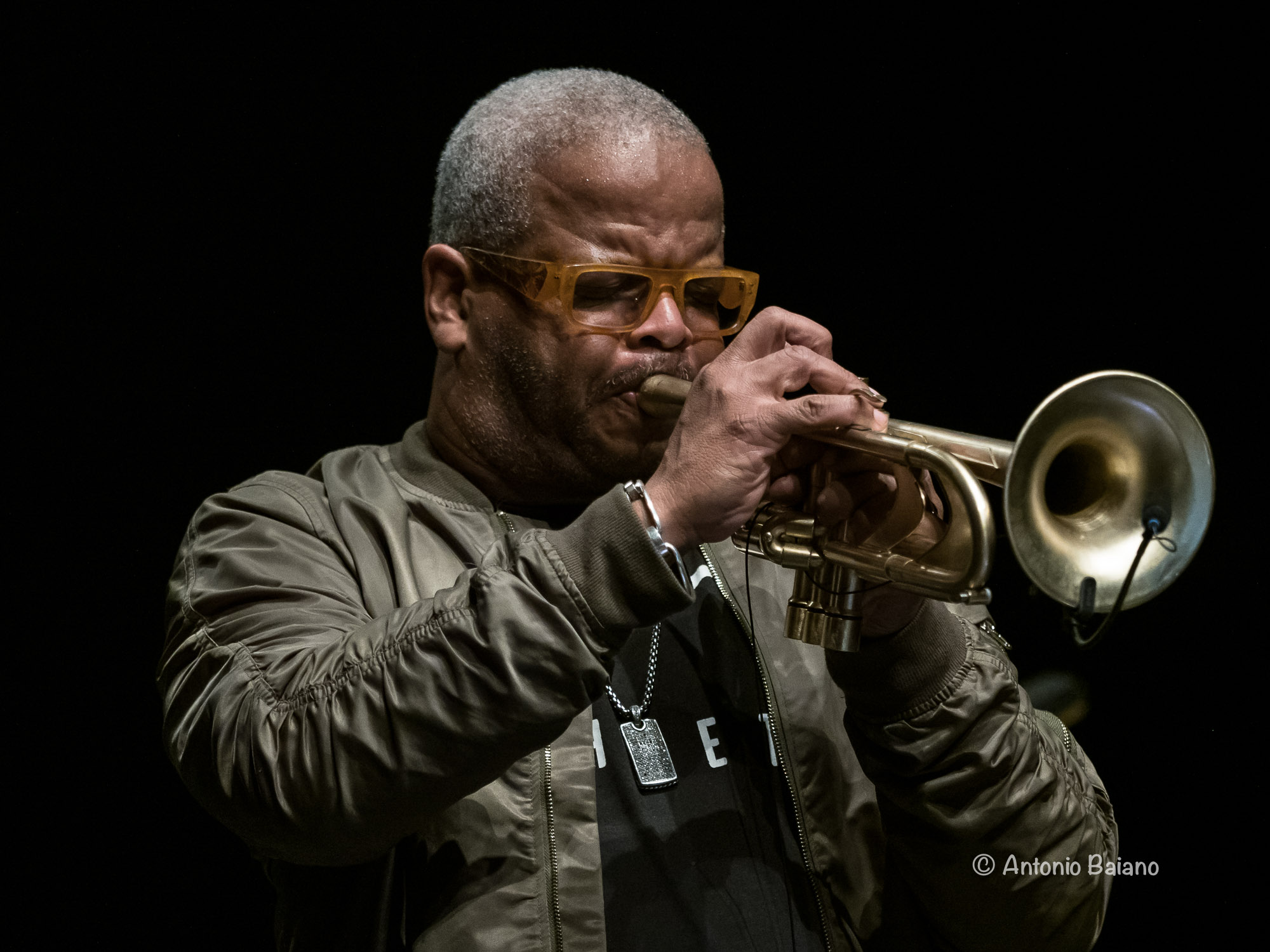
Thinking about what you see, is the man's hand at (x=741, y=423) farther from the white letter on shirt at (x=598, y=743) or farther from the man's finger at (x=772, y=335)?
the white letter on shirt at (x=598, y=743)

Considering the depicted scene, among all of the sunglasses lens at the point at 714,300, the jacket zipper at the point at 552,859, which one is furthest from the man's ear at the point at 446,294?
the jacket zipper at the point at 552,859

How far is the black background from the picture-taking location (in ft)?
7.29

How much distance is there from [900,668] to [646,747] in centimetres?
39

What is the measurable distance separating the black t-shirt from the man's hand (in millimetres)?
423

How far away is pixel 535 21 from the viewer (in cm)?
253

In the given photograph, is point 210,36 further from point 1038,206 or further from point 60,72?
point 1038,206

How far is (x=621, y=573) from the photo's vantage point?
1.32 metres

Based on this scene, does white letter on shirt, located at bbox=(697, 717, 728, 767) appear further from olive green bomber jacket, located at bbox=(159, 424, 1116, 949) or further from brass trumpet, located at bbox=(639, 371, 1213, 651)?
brass trumpet, located at bbox=(639, 371, 1213, 651)

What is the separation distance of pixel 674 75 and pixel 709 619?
4.57 ft

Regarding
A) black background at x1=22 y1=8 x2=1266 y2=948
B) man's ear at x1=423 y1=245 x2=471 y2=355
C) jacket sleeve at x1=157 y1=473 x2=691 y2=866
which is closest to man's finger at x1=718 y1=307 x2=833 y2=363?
jacket sleeve at x1=157 y1=473 x2=691 y2=866

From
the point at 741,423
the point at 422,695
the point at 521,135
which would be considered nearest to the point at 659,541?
the point at 741,423

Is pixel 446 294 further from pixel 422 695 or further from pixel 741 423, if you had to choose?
pixel 422 695

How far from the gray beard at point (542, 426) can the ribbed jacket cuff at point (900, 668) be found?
48 centimetres

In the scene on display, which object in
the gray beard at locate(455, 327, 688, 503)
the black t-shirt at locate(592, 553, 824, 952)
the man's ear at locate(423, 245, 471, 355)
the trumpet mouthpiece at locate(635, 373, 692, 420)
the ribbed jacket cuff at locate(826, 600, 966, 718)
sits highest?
the man's ear at locate(423, 245, 471, 355)
